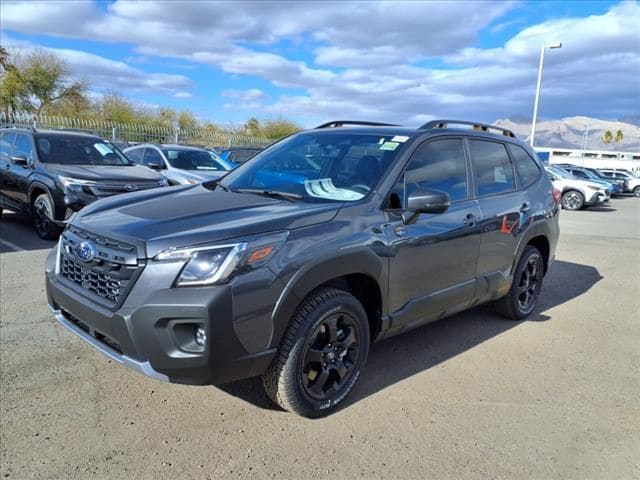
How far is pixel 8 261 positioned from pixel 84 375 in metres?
3.65

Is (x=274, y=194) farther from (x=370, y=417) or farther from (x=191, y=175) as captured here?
(x=191, y=175)

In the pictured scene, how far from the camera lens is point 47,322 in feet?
14.3

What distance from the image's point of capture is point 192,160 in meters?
11.1

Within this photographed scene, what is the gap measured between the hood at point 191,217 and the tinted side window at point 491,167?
5.50 feet

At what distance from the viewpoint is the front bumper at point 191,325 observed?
2445 mm

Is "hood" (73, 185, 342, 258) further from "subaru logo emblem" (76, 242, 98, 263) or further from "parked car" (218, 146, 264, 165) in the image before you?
"parked car" (218, 146, 264, 165)

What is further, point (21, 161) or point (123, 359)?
point (21, 161)

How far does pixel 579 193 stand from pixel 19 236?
19.2 m

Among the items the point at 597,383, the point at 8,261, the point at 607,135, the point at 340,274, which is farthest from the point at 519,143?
the point at 607,135

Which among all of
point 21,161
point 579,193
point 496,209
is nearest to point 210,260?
point 496,209

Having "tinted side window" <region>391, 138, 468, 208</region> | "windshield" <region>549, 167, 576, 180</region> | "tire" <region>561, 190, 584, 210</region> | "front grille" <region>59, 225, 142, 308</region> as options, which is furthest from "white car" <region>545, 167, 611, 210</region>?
"front grille" <region>59, 225, 142, 308</region>

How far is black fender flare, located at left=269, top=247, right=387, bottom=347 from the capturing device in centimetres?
267

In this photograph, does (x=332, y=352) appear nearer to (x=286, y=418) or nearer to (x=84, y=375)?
(x=286, y=418)

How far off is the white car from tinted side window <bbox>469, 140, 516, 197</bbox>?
16.5 meters
